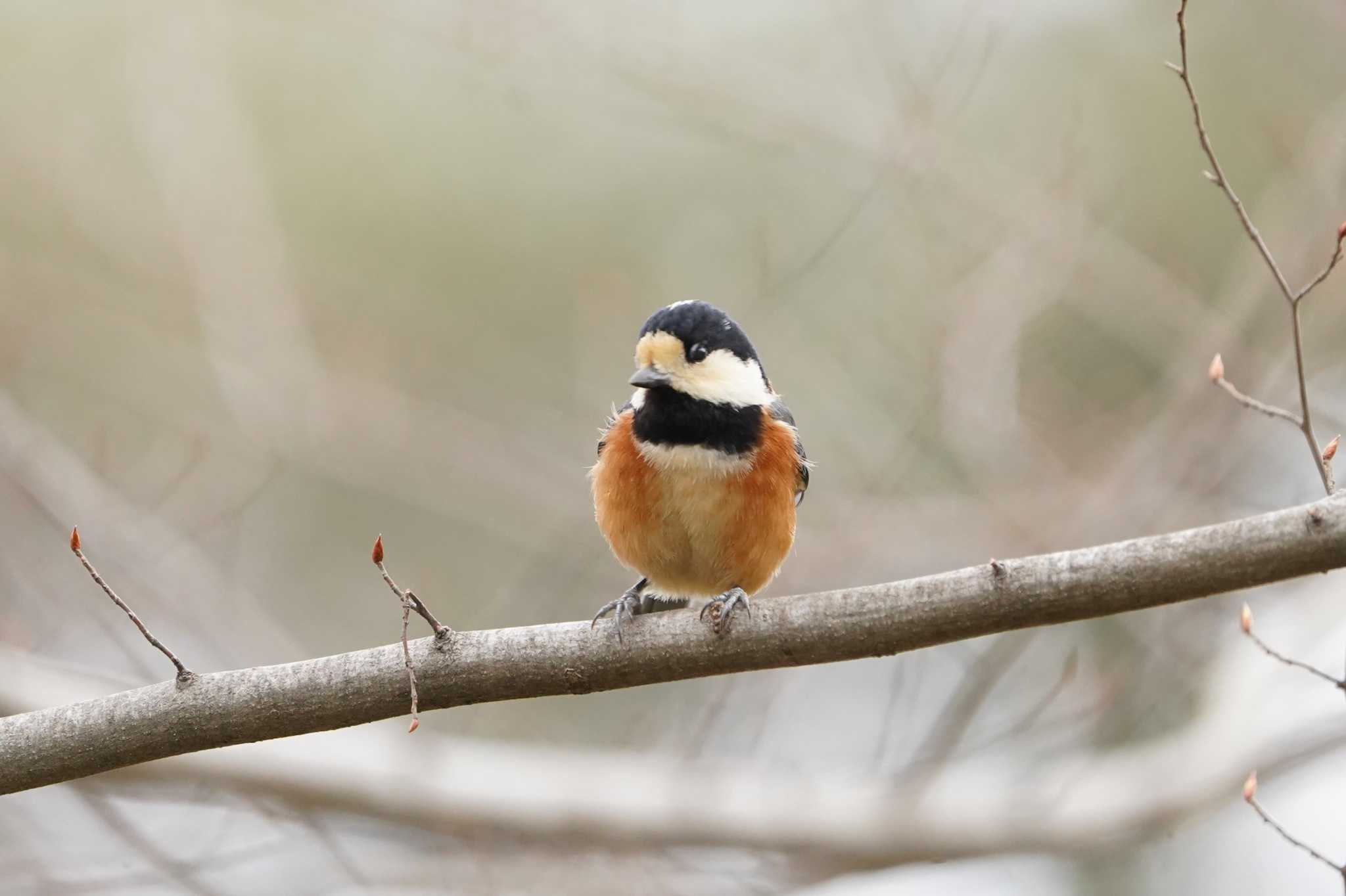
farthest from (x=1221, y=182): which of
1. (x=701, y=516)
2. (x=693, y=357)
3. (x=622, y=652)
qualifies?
(x=622, y=652)

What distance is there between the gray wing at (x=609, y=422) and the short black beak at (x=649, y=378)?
0.38 metres

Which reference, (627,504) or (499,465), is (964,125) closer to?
(499,465)

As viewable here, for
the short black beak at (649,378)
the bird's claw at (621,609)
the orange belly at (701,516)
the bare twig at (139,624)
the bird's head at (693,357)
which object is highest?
the bird's head at (693,357)

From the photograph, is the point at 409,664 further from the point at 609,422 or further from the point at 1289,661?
the point at 1289,661

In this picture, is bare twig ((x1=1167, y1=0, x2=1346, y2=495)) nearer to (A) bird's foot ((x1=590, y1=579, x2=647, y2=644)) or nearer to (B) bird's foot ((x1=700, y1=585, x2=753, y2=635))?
(B) bird's foot ((x1=700, y1=585, x2=753, y2=635))

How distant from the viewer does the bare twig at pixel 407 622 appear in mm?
2938

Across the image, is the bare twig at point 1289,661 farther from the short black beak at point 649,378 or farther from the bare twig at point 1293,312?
the short black beak at point 649,378

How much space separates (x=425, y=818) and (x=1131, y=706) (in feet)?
12.6

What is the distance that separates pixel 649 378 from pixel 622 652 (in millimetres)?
1058

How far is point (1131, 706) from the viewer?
6.81 meters

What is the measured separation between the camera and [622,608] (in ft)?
12.3

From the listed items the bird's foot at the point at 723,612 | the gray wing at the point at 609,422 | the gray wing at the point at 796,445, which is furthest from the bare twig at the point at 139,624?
the gray wing at the point at 796,445

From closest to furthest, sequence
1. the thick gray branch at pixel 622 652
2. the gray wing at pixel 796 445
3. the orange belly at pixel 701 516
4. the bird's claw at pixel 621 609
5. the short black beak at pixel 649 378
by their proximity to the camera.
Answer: the thick gray branch at pixel 622 652 < the bird's claw at pixel 621 609 < the short black beak at pixel 649 378 < the orange belly at pixel 701 516 < the gray wing at pixel 796 445

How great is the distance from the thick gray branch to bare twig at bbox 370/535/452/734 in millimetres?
36
